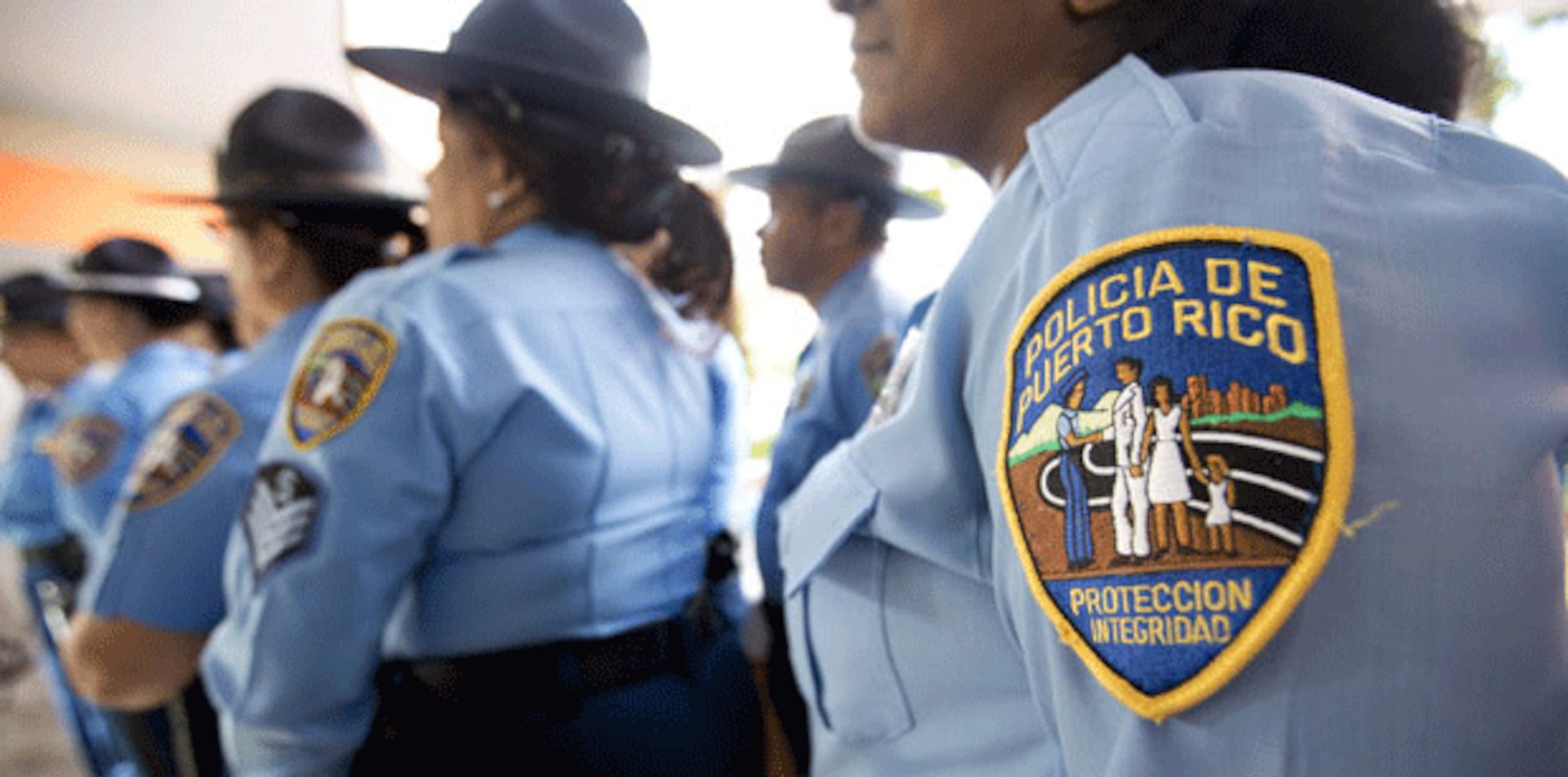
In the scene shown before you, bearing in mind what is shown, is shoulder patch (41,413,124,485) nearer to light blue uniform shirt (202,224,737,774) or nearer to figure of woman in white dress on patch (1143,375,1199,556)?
light blue uniform shirt (202,224,737,774)

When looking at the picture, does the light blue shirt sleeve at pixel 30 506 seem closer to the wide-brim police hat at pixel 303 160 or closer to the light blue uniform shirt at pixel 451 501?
the wide-brim police hat at pixel 303 160

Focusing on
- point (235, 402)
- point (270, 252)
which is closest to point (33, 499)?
point (270, 252)

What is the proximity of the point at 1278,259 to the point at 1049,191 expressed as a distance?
5.1 inches

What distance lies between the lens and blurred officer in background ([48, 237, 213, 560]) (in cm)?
220

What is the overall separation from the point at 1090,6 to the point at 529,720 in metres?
0.93

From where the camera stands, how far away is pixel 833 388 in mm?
1984

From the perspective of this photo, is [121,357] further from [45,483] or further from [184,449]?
[184,449]

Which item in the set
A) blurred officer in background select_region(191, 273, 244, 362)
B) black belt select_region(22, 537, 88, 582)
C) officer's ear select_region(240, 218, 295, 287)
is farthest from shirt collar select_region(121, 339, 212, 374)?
officer's ear select_region(240, 218, 295, 287)

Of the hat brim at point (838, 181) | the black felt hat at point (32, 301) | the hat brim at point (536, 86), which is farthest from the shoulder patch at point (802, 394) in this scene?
the black felt hat at point (32, 301)

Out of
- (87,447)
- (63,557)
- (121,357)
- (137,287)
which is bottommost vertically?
(63,557)

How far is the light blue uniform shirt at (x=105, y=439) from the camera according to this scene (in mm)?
2188

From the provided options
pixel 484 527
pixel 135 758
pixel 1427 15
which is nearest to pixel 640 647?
pixel 484 527

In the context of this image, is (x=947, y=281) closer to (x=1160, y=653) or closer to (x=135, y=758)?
(x=1160, y=653)

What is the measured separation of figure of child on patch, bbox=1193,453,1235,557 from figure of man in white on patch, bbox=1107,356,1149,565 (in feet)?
0.07
